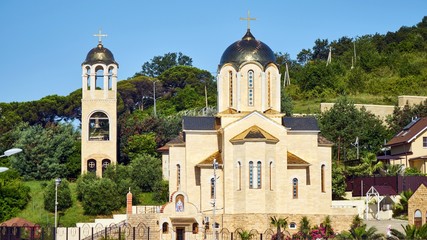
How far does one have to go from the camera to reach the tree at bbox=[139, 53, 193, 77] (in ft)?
421

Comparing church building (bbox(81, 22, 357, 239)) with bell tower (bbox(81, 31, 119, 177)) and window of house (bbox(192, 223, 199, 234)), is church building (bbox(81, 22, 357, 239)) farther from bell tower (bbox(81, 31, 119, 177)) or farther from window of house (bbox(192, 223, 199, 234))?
bell tower (bbox(81, 31, 119, 177))

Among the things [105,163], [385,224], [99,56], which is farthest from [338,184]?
[99,56]

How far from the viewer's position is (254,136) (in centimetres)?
5888

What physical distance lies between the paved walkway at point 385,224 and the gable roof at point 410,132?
1490cm

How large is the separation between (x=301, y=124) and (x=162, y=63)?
223 feet

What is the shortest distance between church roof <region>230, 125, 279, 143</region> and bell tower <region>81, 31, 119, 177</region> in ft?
57.7

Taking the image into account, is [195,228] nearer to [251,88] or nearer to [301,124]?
[251,88]

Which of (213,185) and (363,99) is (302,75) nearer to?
(363,99)

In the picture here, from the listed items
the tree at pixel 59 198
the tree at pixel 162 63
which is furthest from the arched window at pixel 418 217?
the tree at pixel 162 63

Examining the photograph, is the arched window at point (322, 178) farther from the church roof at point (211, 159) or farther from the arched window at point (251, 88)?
the church roof at point (211, 159)

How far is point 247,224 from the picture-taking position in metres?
58.1

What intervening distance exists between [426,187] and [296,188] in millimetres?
7201

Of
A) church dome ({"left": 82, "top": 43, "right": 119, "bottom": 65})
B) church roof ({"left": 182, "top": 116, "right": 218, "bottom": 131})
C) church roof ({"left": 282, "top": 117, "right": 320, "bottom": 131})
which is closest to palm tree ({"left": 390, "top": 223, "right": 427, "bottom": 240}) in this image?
church roof ({"left": 282, "top": 117, "right": 320, "bottom": 131})

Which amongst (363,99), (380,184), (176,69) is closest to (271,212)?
(380,184)
